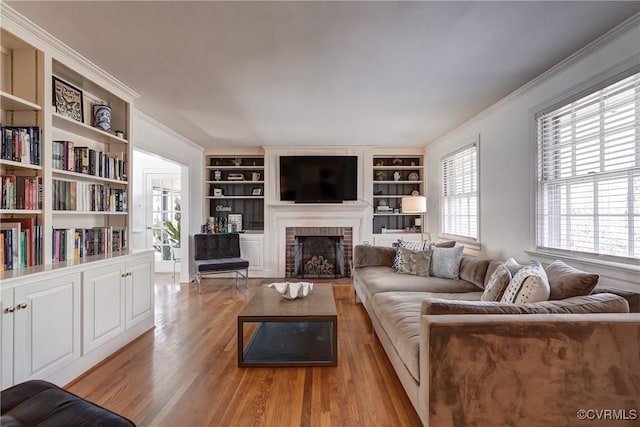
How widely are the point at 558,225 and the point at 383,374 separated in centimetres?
198

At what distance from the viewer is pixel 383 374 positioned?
7.97 ft

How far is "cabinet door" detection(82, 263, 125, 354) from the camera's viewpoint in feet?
8.09

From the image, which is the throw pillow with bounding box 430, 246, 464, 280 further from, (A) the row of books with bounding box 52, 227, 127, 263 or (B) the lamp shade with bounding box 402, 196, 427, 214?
(A) the row of books with bounding box 52, 227, 127, 263

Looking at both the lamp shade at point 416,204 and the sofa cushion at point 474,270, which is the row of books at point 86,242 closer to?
the sofa cushion at point 474,270

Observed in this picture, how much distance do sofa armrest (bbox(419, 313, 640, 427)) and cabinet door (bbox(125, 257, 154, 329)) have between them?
2711 mm

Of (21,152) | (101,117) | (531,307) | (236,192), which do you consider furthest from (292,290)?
(236,192)

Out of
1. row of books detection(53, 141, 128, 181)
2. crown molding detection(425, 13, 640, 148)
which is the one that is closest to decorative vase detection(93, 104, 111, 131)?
row of books detection(53, 141, 128, 181)

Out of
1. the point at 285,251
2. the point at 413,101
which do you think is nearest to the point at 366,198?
the point at 285,251

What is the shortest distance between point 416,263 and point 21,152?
3.76 metres

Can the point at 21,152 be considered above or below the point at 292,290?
above

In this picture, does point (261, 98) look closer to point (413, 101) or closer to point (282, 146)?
point (413, 101)

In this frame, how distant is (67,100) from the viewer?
8.87ft

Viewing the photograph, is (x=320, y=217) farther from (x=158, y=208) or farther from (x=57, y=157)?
(x=57, y=157)

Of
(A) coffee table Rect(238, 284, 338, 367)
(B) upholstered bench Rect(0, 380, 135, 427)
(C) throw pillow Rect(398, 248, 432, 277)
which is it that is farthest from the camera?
(C) throw pillow Rect(398, 248, 432, 277)
